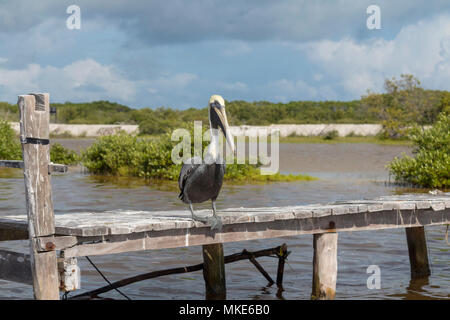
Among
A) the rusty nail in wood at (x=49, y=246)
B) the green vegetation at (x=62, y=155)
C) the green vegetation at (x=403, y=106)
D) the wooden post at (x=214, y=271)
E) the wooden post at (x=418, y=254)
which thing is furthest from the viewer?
the green vegetation at (x=403, y=106)

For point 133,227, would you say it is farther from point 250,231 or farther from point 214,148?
point 250,231

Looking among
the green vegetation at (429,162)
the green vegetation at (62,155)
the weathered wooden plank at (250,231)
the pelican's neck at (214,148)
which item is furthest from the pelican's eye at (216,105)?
the green vegetation at (62,155)

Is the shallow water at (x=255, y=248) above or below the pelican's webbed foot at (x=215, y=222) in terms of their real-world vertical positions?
below

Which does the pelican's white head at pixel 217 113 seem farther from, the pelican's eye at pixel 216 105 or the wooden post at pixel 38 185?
the wooden post at pixel 38 185

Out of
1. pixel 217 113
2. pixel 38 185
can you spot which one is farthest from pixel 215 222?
pixel 38 185

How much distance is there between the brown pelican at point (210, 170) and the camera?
6.70 metres

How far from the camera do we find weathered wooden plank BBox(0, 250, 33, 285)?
6.41m

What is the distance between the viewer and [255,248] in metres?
12.1

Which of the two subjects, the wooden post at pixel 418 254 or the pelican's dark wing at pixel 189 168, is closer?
the pelican's dark wing at pixel 189 168

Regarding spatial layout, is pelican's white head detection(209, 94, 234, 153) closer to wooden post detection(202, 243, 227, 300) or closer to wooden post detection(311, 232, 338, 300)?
wooden post detection(311, 232, 338, 300)

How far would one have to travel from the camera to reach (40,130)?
6.11 metres

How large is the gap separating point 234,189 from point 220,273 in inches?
455
